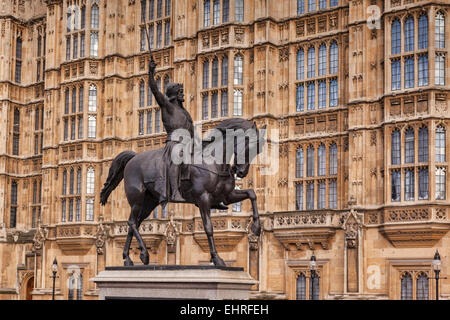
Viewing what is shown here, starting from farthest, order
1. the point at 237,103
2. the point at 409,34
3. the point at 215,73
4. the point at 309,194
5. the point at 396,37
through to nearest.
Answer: the point at 215,73
the point at 237,103
the point at 309,194
the point at 396,37
the point at 409,34

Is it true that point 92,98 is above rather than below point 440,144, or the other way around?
above

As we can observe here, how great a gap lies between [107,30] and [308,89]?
13.0 meters

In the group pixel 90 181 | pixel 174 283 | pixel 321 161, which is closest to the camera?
pixel 174 283

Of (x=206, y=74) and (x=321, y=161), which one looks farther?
(x=206, y=74)

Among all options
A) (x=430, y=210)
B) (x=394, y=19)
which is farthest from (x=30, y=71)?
(x=430, y=210)

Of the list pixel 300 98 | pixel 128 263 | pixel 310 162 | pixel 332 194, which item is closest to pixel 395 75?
pixel 300 98

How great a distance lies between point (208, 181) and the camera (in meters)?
15.2

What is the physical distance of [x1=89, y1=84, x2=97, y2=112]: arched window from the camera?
3991 cm

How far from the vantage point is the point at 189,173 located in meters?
15.3

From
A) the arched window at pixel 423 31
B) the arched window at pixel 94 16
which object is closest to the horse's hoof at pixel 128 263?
the arched window at pixel 423 31

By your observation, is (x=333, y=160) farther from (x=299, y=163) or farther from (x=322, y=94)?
(x=322, y=94)

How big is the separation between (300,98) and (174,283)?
65.8 ft
